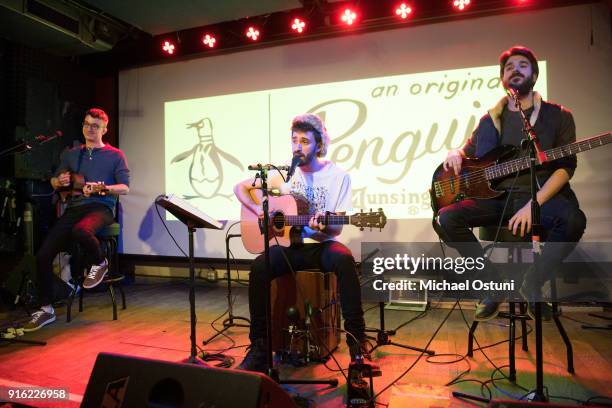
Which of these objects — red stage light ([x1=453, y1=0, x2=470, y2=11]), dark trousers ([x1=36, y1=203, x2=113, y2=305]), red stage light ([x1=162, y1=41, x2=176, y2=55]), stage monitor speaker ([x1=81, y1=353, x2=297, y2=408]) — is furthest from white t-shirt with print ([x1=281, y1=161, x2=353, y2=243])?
red stage light ([x1=162, y1=41, x2=176, y2=55])

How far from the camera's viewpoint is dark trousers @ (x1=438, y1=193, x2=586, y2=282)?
259 centimetres

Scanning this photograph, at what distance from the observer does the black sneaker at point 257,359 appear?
2508mm

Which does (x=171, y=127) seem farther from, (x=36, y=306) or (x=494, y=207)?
(x=494, y=207)

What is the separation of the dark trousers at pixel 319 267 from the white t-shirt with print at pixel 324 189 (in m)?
0.23

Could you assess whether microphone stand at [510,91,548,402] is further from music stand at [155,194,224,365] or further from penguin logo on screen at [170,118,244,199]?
penguin logo on screen at [170,118,244,199]

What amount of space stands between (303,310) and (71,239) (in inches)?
99.4

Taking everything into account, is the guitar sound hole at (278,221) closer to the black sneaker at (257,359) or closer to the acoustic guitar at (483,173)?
the black sneaker at (257,359)

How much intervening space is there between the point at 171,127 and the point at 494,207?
14.4 ft

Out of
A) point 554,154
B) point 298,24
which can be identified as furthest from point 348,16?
point 554,154

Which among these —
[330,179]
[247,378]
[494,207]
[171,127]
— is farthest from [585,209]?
[171,127]

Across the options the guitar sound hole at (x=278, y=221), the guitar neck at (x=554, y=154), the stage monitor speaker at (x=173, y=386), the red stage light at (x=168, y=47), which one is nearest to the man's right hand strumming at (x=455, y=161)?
the guitar neck at (x=554, y=154)

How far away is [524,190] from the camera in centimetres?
275

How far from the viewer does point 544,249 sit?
258 centimetres

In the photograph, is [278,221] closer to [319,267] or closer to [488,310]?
[319,267]
